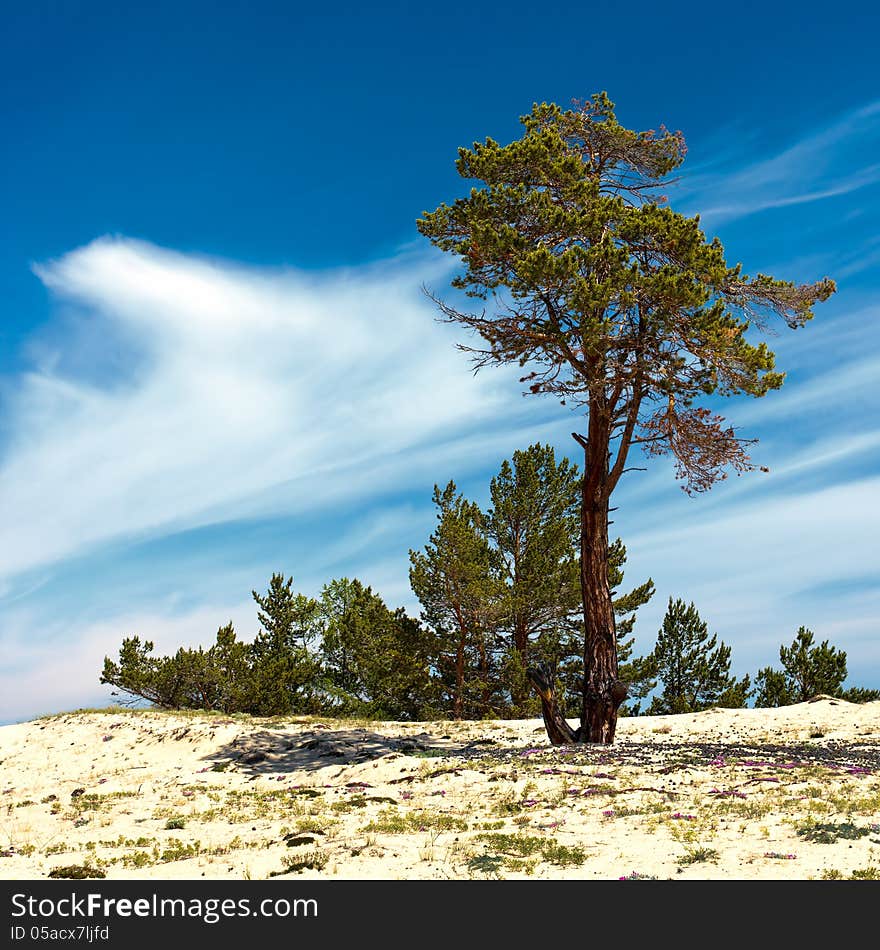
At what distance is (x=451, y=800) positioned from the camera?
12.6 m

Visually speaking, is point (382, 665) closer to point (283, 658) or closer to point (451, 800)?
point (283, 658)

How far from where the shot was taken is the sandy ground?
8508 mm

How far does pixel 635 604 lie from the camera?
113 ft

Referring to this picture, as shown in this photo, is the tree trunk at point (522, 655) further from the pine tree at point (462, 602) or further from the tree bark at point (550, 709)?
the tree bark at point (550, 709)

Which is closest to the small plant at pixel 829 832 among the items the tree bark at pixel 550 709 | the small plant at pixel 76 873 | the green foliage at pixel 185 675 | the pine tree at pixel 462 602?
the small plant at pixel 76 873

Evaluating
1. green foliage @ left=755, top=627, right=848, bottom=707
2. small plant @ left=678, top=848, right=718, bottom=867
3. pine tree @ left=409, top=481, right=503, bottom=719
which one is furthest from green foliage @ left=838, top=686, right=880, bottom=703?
small plant @ left=678, top=848, right=718, bottom=867

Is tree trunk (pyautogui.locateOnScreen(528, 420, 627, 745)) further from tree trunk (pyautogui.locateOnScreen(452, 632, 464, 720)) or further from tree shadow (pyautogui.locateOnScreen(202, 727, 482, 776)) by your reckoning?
tree trunk (pyautogui.locateOnScreen(452, 632, 464, 720))

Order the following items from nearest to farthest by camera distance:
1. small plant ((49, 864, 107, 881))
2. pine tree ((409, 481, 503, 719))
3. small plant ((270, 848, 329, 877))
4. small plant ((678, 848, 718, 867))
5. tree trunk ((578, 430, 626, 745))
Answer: small plant ((678, 848, 718, 867)) → small plant ((270, 848, 329, 877)) → small plant ((49, 864, 107, 881)) → tree trunk ((578, 430, 626, 745)) → pine tree ((409, 481, 503, 719))

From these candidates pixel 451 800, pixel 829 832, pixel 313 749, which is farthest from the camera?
pixel 313 749

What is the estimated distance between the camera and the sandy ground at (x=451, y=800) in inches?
335

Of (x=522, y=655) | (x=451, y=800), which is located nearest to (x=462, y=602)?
(x=522, y=655)
